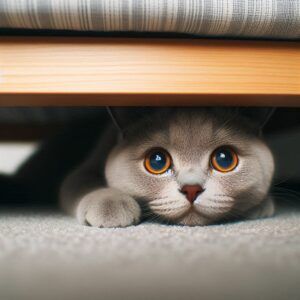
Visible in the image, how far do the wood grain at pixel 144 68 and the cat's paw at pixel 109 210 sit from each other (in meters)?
0.24

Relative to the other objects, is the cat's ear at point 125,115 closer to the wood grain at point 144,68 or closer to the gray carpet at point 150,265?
the wood grain at point 144,68

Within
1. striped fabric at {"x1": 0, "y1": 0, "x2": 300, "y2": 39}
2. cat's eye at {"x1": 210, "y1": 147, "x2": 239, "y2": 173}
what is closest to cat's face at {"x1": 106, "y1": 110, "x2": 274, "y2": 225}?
cat's eye at {"x1": 210, "y1": 147, "x2": 239, "y2": 173}

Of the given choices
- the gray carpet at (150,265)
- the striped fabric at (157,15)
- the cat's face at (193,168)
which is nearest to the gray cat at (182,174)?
the cat's face at (193,168)

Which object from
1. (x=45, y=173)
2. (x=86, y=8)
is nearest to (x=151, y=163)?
(x=86, y=8)

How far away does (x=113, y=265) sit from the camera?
0.57m

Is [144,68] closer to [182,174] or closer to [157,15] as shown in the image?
[157,15]

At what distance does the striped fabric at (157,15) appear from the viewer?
0.75 m

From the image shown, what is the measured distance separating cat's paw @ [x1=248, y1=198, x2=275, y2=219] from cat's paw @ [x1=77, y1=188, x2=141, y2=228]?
30 cm

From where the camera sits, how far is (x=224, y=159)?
100 centimetres

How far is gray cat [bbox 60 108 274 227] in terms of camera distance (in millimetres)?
918

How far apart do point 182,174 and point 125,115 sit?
0.92 feet

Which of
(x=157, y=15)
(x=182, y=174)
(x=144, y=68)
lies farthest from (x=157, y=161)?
(x=157, y=15)

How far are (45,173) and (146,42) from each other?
836 mm

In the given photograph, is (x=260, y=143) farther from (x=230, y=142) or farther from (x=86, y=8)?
(x=86, y=8)
